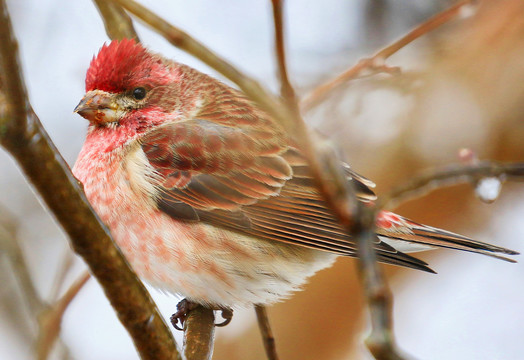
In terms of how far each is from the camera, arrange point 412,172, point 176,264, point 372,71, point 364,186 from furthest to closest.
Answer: point 412,172
point 364,186
point 176,264
point 372,71

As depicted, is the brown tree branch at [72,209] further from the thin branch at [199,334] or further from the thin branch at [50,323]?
the thin branch at [50,323]

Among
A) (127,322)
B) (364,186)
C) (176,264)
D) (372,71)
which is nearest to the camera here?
(127,322)

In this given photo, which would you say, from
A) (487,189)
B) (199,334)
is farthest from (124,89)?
(487,189)

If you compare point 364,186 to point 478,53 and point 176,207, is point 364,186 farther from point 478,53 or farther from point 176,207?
point 478,53

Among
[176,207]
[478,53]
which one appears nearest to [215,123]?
[176,207]

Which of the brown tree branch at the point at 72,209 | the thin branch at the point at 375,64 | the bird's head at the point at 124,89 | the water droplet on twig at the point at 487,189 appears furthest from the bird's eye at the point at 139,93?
the water droplet on twig at the point at 487,189

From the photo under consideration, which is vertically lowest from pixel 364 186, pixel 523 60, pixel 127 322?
pixel 127 322

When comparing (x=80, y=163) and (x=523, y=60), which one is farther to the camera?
(x=523, y=60)
